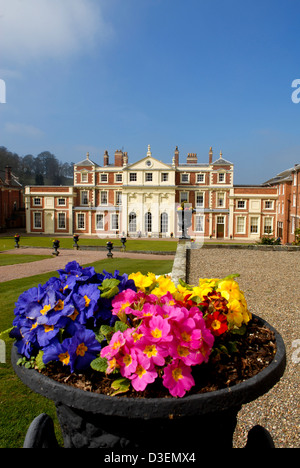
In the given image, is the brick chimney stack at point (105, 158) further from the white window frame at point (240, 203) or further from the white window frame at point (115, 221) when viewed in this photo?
the white window frame at point (240, 203)

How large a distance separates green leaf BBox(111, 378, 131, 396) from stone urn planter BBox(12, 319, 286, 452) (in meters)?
0.06

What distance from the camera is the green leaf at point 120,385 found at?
1405mm

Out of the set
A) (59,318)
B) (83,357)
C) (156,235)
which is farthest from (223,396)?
(156,235)

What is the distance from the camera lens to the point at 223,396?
138 cm

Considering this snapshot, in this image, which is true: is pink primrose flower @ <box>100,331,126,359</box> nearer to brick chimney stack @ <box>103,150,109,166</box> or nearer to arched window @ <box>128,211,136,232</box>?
arched window @ <box>128,211,136,232</box>

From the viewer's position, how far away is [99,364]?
151 centimetres

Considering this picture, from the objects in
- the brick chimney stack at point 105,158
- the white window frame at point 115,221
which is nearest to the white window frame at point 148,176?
the white window frame at point 115,221

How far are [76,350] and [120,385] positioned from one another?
0.29m

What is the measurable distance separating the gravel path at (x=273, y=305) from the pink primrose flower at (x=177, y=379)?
2.10 meters

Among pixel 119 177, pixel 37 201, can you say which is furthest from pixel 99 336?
pixel 37 201

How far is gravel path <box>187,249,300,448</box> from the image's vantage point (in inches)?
122

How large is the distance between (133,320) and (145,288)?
1.68ft
